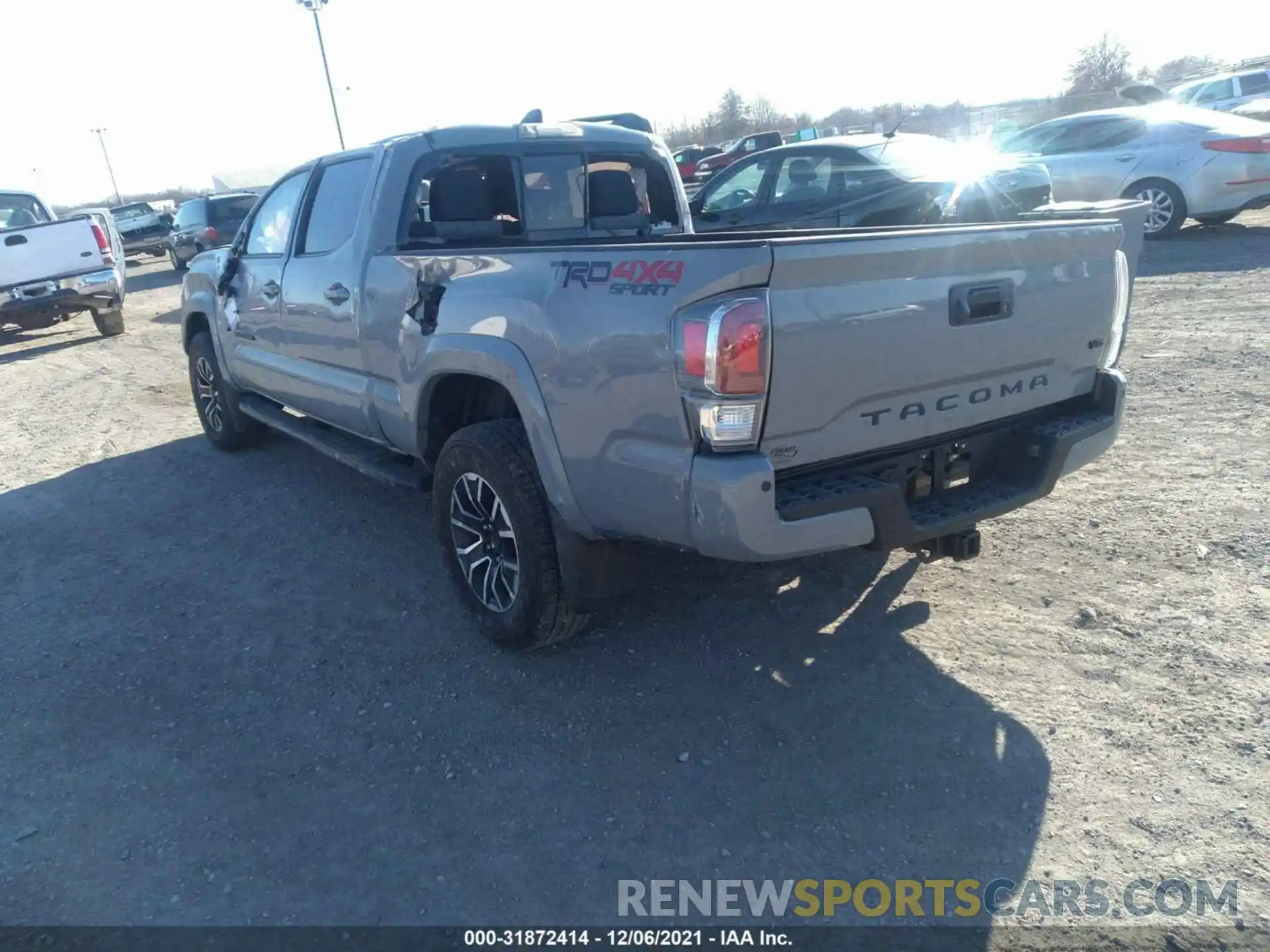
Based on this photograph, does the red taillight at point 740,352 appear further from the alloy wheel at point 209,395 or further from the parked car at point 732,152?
the parked car at point 732,152

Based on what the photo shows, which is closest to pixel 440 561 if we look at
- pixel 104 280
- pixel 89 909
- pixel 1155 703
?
pixel 89 909

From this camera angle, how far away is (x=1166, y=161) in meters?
11.9

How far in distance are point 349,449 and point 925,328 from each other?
3.19m

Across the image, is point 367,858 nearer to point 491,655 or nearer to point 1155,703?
point 491,655

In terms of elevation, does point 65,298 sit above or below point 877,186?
below

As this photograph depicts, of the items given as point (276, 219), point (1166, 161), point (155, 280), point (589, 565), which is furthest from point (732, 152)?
point (589, 565)

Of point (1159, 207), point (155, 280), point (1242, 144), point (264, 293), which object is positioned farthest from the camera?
point (155, 280)

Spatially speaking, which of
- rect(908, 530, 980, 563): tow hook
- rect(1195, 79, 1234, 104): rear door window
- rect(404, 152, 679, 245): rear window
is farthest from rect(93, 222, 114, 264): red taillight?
rect(1195, 79, 1234, 104): rear door window

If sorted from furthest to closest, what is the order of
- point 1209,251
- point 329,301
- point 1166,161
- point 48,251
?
point 48,251 < point 1166,161 < point 1209,251 < point 329,301

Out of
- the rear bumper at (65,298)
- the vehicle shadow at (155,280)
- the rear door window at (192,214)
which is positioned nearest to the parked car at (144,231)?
the vehicle shadow at (155,280)

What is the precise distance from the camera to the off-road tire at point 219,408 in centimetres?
690

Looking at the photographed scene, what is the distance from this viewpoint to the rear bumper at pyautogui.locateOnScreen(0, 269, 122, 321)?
1197 cm

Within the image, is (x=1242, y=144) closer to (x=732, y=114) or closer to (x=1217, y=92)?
(x=1217, y=92)

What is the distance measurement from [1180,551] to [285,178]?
5198mm
